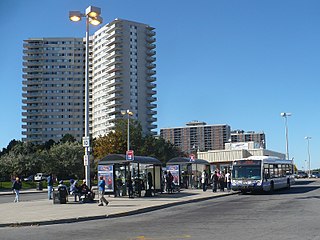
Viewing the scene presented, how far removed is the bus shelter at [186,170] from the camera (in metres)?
37.1

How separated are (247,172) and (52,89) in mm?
132994

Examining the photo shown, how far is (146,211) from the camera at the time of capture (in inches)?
809

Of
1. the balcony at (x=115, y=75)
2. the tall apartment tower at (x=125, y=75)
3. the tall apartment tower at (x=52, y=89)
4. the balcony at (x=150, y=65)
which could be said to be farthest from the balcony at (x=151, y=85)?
the tall apartment tower at (x=52, y=89)

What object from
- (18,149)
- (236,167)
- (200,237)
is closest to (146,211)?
(200,237)

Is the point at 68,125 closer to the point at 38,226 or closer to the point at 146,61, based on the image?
the point at 146,61

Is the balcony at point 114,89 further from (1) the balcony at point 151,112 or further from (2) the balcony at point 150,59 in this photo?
(2) the balcony at point 150,59

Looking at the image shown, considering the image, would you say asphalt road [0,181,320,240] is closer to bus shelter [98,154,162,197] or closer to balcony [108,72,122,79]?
bus shelter [98,154,162,197]

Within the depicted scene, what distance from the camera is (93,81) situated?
156 m

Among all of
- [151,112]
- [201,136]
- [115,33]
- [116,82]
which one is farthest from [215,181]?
[201,136]

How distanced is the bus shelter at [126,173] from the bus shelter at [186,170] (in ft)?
16.4

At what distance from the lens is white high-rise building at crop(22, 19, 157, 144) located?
141m

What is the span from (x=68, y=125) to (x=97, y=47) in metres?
29.8

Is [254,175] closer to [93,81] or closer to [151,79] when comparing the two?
[151,79]

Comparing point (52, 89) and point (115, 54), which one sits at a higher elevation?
point (115, 54)
